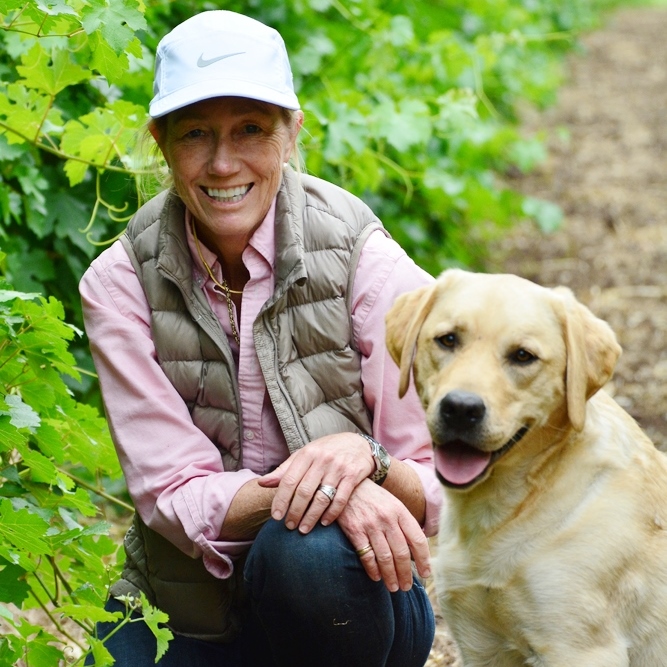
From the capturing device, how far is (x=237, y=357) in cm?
A: 285

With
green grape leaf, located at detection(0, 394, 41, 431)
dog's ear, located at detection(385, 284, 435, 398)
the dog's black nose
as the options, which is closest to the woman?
dog's ear, located at detection(385, 284, 435, 398)

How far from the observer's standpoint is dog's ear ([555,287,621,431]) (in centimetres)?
251

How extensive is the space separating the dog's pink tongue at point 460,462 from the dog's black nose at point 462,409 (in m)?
0.13

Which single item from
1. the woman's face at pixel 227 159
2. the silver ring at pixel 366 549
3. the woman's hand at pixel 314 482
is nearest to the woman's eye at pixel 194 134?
the woman's face at pixel 227 159

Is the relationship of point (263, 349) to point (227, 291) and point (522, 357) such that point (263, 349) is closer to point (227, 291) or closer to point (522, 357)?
point (227, 291)

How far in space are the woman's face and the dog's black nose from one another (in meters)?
0.75

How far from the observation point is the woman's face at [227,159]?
277 centimetres

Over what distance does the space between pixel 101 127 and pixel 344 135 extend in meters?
1.49

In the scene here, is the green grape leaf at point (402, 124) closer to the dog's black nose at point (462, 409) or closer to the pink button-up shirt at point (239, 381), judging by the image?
the pink button-up shirt at point (239, 381)

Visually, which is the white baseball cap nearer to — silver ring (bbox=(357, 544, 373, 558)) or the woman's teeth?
the woman's teeth

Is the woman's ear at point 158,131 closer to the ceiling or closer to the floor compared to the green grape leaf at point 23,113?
closer to the ceiling

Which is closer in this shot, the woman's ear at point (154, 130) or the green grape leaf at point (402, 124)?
the woman's ear at point (154, 130)

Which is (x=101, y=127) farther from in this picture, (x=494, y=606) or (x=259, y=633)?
(x=494, y=606)

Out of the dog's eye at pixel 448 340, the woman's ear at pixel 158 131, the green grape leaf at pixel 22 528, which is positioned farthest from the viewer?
the woman's ear at pixel 158 131
